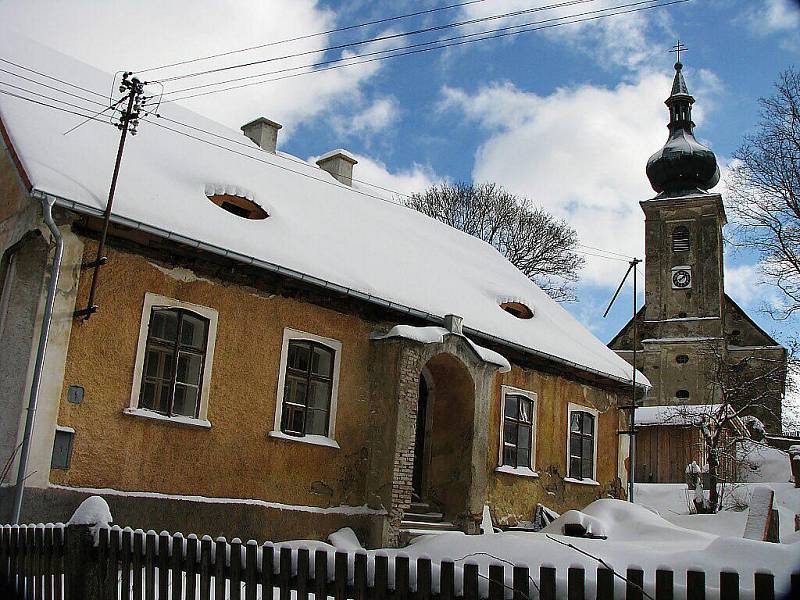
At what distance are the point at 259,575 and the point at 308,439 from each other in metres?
7.28

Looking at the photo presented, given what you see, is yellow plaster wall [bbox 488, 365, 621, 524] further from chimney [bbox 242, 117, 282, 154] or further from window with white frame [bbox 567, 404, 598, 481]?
chimney [bbox 242, 117, 282, 154]

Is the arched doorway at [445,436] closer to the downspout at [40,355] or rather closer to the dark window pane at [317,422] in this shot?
the dark window pane at [317,422]

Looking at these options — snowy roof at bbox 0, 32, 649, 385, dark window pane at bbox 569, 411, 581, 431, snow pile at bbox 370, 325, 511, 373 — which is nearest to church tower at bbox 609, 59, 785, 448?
snowy roof at bbox 0, 32, 649, 385

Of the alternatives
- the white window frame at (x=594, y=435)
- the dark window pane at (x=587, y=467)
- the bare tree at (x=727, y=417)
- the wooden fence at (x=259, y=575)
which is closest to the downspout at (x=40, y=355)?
the wooden fence at (x=259, y=575)

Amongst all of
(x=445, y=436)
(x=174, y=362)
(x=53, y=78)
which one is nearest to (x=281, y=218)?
(x=174, y=362)

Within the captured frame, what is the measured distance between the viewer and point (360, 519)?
12078mm

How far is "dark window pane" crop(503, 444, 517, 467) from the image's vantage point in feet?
48.3

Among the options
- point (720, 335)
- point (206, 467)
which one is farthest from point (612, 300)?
point (720, 335)

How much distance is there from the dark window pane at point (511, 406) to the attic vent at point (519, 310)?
7.15 ft

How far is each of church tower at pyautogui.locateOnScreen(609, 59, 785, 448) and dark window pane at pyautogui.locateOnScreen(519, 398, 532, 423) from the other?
1188 inches

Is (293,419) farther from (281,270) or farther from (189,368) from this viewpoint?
(281,270)

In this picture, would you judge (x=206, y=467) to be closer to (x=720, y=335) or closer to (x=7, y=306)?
(x=7, y=306)

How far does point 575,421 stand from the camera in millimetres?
16531

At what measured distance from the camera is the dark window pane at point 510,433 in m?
14.8
